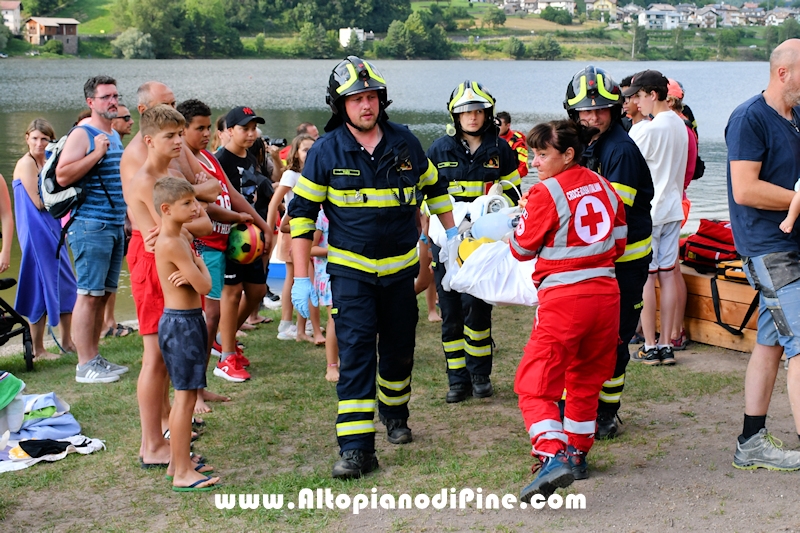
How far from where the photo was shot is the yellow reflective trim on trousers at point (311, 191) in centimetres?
523

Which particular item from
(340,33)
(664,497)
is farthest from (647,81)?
(340,33)

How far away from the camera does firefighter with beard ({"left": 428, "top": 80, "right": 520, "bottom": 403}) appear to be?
652 centimetres

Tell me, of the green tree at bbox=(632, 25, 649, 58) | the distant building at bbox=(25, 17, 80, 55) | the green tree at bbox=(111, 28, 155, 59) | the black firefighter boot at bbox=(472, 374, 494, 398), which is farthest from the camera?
the green tree at bbox=(632, 25, 649, 58)

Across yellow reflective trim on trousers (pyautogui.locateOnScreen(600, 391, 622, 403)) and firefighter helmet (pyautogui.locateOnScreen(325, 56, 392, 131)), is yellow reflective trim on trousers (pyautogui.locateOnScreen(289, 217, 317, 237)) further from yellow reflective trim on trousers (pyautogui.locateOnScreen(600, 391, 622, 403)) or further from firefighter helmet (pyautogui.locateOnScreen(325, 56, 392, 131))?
yellow reflective trim on trousers (pyautogui.locateOnScreen(600, 391, 622, 403))

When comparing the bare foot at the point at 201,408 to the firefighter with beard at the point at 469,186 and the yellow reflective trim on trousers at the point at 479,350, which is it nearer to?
the firefighter with beard at the point at 469,186

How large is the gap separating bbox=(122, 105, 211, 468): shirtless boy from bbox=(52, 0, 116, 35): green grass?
108m

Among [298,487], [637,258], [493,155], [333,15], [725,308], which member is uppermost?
[333,15]

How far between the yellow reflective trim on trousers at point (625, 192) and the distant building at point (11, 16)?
106991mm

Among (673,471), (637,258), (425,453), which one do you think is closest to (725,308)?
(637,258)

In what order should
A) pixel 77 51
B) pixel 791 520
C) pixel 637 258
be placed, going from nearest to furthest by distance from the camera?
pixel 791 520, pixel 637 258, pixel 77 51

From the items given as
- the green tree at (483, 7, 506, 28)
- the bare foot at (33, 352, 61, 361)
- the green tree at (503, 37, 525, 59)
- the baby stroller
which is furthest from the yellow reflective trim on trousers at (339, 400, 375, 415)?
the green tree at (483, 7, 506, 28)

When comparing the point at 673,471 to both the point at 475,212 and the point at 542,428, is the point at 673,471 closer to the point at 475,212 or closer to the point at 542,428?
the point at 542,428

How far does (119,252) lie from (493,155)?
3438mm

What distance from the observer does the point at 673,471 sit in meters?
5.02
